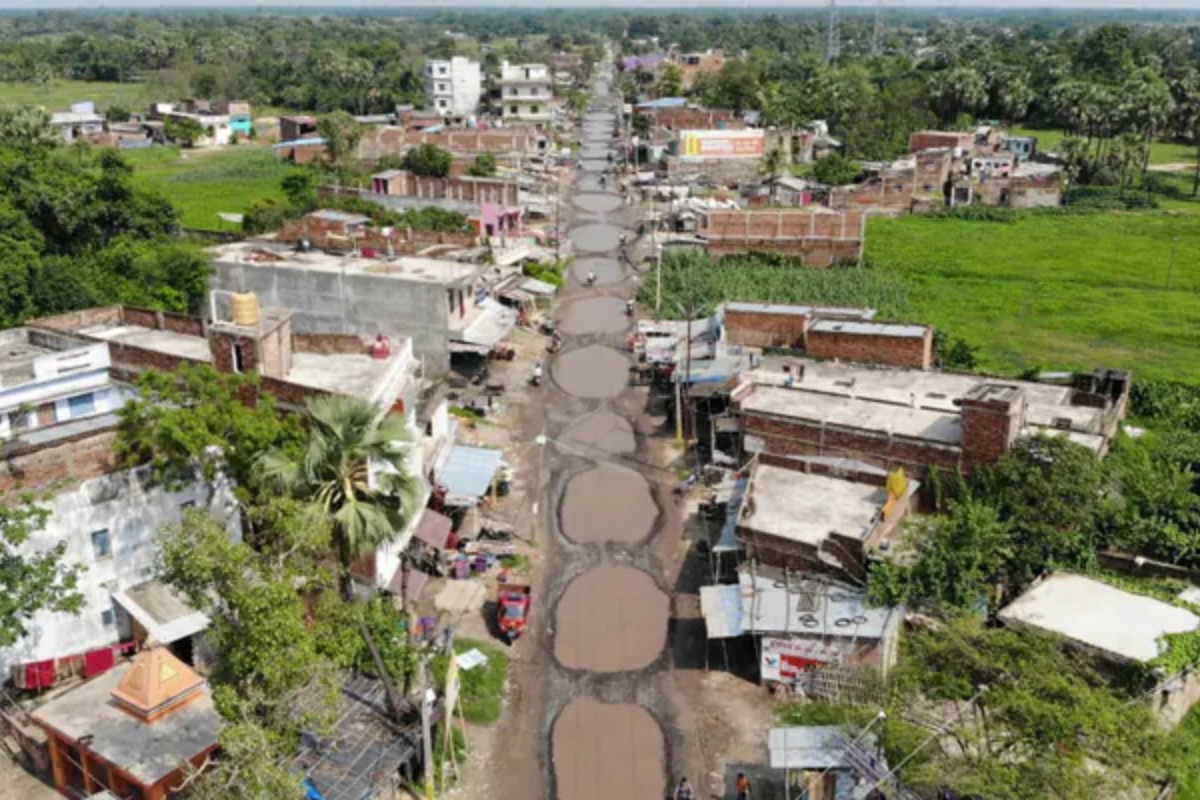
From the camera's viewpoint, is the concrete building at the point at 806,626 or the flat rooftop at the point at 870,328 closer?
the concrete building at the point at 806,626

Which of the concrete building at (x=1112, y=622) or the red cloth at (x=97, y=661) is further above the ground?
the concrete building at (x=1112, y=622)

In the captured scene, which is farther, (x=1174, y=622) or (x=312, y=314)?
(x=312, y=314)

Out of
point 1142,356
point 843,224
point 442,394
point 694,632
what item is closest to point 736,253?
point 843,224

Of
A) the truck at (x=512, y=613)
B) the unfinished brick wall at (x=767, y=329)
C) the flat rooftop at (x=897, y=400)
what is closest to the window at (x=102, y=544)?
the truck at (x=512, y=613)

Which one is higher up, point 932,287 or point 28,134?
point 28,134

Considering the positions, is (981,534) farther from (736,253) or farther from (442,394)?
(736,253)

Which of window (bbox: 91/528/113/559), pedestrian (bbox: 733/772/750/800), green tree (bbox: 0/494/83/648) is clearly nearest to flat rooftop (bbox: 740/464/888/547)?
pedestrian (bbox: 733/772/750/800)

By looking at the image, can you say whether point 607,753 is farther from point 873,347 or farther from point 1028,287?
point 1028,287

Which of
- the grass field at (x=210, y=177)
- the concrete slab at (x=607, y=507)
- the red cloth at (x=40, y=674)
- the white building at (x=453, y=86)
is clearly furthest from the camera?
the white building at (x=453, y=86)

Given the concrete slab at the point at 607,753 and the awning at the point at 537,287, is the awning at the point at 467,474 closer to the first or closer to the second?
the concrete slab at the point at 607,753
